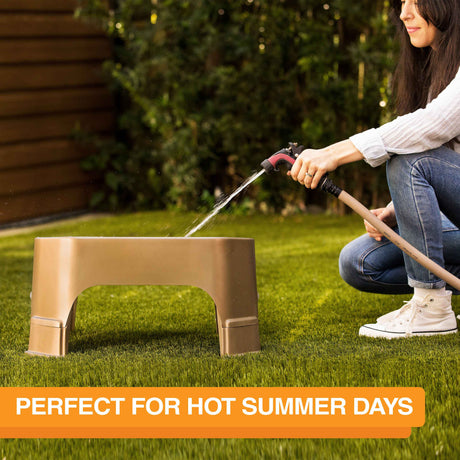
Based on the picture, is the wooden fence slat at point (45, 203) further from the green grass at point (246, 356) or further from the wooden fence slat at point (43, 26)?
the green grass at point (246, 356)

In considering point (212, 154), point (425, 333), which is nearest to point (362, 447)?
point (425, 333)

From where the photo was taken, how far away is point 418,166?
1884 mm

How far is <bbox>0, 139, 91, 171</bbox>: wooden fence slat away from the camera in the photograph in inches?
219

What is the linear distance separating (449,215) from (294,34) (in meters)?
3.87

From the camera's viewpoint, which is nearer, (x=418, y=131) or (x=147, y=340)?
(x=418, y=131)

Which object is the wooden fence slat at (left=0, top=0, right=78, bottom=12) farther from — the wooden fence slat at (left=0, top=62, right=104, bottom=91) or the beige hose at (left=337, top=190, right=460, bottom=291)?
the beige hose at (left=337, top=190, right=460, bottom=291)

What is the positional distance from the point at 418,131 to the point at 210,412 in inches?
34.4

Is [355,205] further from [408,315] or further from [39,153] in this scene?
[39,153]

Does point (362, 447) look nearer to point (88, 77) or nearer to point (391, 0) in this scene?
point (391, 0)

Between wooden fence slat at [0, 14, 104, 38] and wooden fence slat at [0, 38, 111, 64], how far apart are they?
46 millimetres

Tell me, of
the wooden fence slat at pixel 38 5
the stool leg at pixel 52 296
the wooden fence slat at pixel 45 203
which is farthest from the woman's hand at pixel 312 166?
the wooden fence slat at pixel 38 5

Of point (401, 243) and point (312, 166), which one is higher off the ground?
point (312, 166)

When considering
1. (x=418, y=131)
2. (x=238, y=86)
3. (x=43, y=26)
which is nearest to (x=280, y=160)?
(x=418, y=131)

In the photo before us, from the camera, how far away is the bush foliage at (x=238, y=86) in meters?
5.40
